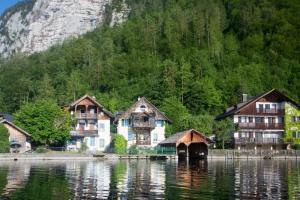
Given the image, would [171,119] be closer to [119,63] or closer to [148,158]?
[148,158]

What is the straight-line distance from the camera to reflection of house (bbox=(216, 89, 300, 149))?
85.2 metres

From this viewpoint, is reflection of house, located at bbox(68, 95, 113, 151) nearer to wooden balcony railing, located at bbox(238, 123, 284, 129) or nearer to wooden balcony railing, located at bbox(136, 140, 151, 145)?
wooden balcony railing, located at bbox(136, 140, 151, 145)

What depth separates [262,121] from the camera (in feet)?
284

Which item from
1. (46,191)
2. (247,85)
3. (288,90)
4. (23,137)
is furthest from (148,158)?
(288,90)

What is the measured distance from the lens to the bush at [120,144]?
77.9 m

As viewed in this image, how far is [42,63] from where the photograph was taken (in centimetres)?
15125

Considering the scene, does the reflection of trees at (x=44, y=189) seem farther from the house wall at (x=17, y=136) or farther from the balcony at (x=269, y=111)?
the balcony at (x=269, y=111)

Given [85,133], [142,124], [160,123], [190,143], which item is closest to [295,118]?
[160,123]

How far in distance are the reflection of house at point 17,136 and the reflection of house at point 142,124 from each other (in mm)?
16763

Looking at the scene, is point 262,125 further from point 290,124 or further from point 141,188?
point 141,188

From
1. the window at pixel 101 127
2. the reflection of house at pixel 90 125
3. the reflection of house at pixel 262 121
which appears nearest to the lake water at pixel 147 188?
the reflection of house at pixel 90 125

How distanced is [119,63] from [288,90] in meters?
45.8

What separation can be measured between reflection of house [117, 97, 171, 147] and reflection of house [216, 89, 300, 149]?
1286 centimetres

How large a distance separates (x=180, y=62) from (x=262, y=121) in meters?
48.4
